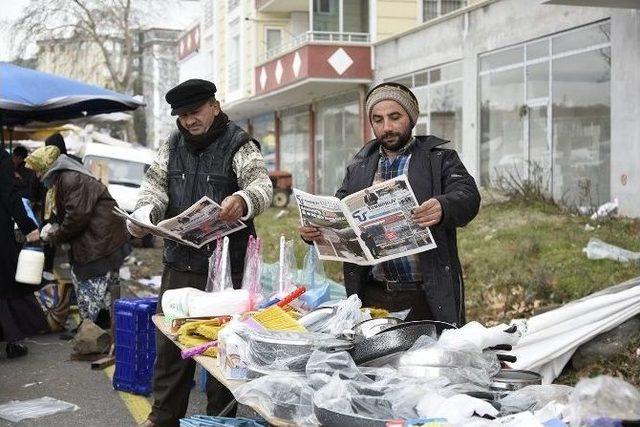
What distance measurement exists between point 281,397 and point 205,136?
83.2 inches

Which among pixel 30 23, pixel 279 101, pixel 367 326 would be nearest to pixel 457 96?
pixel 279 101

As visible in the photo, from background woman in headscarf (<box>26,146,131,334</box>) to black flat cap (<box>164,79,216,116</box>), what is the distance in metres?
3.37

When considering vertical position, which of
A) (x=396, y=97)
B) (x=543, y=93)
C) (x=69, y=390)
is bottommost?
(x=69, y=390)

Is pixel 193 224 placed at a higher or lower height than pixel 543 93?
lower

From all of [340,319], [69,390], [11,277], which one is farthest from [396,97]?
[11,277]

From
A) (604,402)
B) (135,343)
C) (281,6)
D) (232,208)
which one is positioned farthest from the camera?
(281,6)

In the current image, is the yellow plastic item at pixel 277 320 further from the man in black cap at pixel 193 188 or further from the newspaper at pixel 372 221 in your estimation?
the man in black cap at pixel 193 188

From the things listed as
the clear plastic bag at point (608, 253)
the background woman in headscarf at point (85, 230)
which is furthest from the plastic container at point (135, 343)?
the clear plastic bag at point (608, 253)

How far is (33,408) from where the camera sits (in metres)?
5.71

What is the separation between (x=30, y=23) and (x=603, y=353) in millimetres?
36083

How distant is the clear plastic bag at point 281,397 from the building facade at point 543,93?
10.7 meters

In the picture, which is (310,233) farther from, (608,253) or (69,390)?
(608,253)

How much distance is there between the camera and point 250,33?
3041 cm

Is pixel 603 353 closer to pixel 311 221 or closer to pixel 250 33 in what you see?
pixel 311 221
